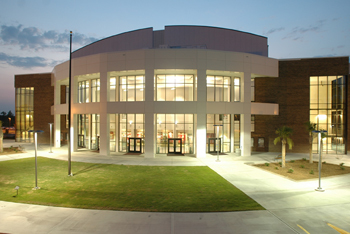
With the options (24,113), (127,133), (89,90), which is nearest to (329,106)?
(127,133)

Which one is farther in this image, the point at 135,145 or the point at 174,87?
the point at 135,145

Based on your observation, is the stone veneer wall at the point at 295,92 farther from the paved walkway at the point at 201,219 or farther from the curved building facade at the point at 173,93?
the paved walkway at the point at 201,219

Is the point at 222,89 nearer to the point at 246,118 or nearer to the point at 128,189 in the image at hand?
the point at 246,118

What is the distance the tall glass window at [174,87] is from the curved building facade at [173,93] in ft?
0.41

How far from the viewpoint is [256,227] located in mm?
7785

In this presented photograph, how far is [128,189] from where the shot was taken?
486 inches

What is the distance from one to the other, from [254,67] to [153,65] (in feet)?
40.9

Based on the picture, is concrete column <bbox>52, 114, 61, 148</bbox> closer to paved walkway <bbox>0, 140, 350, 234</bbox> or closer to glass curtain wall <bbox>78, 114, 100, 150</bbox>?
glass curtain wall <bbox>78, 114, 100, 150</bbox>

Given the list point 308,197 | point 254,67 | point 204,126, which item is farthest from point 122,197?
point 254,67

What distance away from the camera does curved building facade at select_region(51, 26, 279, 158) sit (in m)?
23.4

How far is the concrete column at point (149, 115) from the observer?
2323 centimetres

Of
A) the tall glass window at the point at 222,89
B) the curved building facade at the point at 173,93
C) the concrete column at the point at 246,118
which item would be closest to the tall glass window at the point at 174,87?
the curved building facade at the point at 173,93

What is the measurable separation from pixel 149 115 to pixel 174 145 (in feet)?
17.8

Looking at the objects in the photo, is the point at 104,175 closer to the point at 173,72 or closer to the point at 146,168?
the point at 146,168
